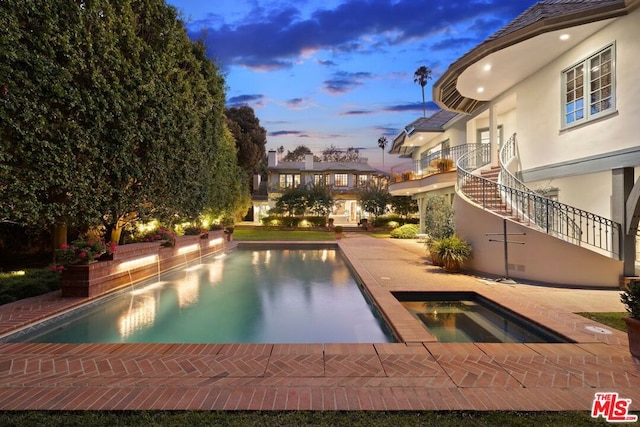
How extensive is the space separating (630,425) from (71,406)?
→ 4946 mm

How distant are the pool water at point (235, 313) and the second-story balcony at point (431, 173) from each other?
33.1ft

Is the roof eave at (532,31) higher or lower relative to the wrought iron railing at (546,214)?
higher

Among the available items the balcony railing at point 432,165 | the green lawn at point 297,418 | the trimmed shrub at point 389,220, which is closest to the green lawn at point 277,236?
the trimmed shrub at point 389,220

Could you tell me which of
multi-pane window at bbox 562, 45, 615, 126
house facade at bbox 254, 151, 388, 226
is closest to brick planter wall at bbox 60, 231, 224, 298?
multi-pane window at bbox 562, 45, 615, 126

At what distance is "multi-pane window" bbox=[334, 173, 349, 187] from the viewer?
43.6m

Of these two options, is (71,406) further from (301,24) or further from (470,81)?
(301,24)

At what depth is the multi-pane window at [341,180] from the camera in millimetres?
43594

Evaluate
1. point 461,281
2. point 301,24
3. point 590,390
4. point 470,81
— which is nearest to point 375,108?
point 301,24

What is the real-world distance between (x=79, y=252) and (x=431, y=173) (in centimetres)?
1839

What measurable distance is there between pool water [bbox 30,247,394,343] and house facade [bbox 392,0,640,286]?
4.88 metres

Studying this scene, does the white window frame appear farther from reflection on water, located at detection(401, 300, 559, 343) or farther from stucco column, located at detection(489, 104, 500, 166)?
reflection on water, located at detection(401, 300, 559, 343)

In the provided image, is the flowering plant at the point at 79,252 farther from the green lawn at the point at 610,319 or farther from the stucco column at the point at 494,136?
the stucco column at the point at 494,136

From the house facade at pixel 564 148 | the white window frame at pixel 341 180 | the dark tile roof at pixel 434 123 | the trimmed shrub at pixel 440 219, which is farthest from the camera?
the white window frame at pixel 341 180

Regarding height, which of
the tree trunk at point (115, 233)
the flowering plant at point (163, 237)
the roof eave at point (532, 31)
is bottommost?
the flowering plant at point (163, 237)
